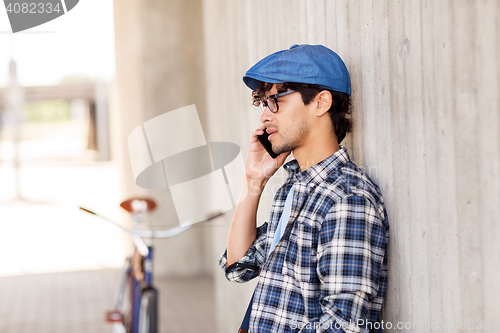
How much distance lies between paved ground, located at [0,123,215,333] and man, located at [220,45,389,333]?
9.78 ft

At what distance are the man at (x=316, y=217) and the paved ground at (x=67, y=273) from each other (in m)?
2.98

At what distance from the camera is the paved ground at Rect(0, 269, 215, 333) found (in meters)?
4.21

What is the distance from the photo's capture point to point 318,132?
148 centimetres

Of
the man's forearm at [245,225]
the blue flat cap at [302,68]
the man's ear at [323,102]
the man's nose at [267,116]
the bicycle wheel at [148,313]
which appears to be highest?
the blue flat cap at [302,68]

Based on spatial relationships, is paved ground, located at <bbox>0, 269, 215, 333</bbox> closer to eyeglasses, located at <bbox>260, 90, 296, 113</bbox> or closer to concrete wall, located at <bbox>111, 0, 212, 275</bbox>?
concrete wall, located at <bbox>111, 0, 212, 275</bbox>

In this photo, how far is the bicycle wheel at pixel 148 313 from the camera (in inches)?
106

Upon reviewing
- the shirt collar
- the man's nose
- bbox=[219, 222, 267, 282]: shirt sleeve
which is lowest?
bbox=[219, 222, 267, 282]: shirt sleeve

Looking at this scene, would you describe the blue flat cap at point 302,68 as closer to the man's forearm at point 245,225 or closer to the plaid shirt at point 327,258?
the plaid shirt at point 327,258

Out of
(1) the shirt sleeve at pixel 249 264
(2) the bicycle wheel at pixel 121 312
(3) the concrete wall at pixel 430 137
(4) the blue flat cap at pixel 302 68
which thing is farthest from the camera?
(2) the bicycle wheel at pixel 121 312

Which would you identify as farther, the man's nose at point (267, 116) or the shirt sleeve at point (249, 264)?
the shirt sleeve at point (249, 264)

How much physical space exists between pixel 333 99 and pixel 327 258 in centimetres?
52

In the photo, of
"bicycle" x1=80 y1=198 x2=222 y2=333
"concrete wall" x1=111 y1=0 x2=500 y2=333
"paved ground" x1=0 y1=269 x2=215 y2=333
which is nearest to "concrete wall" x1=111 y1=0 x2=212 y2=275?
"paved ground" x1=0 y1=269 x2=215 y2=333

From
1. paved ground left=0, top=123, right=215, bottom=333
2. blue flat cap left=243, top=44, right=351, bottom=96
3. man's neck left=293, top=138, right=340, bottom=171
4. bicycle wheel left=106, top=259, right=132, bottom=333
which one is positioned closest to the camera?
blue flat cap left=243, top=44, right=351, bottom=96

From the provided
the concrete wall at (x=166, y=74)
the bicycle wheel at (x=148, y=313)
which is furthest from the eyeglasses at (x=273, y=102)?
the concrete wall at (x=166, y=74)
